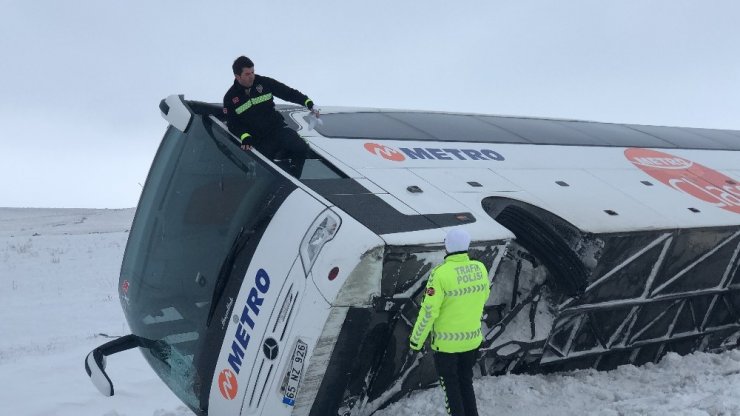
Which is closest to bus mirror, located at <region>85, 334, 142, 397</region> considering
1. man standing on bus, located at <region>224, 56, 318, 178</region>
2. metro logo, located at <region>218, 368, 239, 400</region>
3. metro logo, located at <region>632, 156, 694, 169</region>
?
metro logo, located at <region>218, 368, 239, 400</region>

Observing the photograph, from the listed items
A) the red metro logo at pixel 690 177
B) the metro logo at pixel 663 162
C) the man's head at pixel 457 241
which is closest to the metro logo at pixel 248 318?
the man's head at pixel 457 241

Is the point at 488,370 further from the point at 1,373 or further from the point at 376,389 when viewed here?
the point at 1,373

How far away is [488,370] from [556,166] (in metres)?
1.95

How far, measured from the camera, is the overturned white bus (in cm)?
327

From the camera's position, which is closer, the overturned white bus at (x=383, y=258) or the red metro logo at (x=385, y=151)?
the overturned white bus at (x=383, y=258)

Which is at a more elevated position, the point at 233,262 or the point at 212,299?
the point at 233,262

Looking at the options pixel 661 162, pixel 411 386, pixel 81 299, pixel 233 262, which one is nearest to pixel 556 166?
pixel 661 162

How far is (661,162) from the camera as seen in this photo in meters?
6.32

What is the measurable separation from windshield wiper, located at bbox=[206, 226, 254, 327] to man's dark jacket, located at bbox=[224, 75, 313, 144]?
2.10 ft

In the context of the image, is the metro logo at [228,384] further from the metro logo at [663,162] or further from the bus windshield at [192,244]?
the metro logo at [663,162]

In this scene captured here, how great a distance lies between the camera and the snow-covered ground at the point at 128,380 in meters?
4.11

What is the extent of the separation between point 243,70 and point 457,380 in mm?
2511

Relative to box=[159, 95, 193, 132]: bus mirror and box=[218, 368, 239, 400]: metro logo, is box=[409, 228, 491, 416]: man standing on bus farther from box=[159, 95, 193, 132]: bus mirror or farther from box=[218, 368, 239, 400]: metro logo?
box=[159, 95, 193, 132]: bus mirror

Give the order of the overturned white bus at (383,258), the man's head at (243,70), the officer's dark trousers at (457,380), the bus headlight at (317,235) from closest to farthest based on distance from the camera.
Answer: the bus headlight at (317,235) < the overturned white bus at (383,258) < the officer's dark trousers at (457,380) < the man's head at (243,70)
